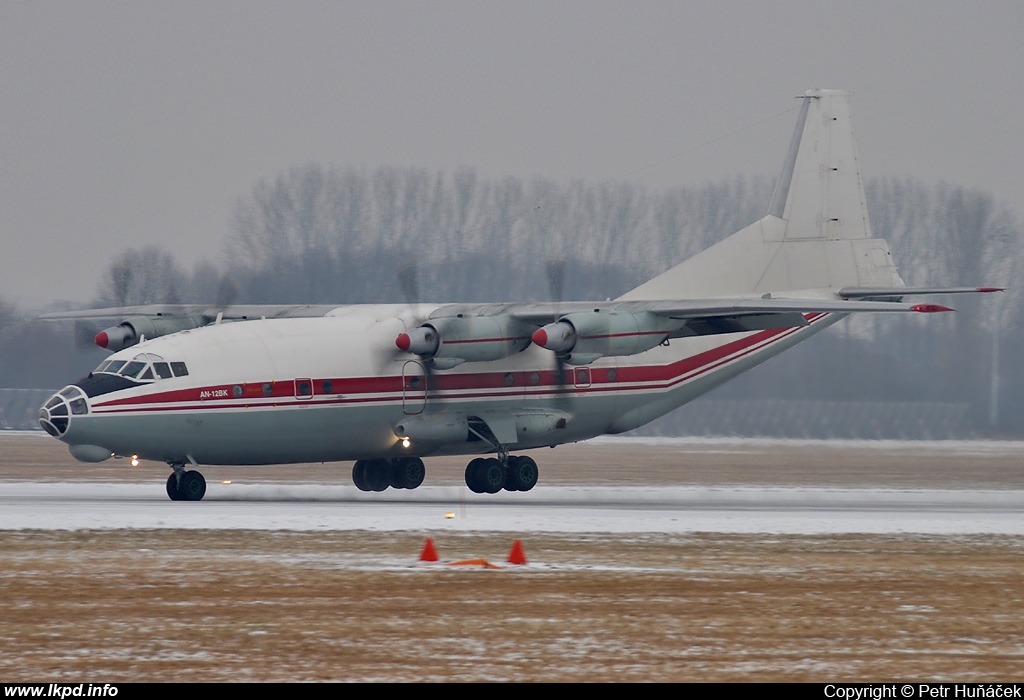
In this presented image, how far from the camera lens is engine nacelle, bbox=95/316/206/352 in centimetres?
3025

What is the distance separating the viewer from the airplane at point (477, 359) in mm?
26141

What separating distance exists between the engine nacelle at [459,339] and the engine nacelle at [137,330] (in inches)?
241

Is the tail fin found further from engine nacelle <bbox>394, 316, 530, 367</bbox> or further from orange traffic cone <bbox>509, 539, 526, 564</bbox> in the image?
orange traffic cone <bbox>509, 539, 526, 564</bbox>

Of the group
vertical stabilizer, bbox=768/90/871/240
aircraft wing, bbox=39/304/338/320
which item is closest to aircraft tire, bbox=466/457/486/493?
aircraft wing, bbox=39/304/338/320

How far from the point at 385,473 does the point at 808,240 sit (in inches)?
458

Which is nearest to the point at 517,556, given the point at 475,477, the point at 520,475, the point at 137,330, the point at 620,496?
the point at 620,496

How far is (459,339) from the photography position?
28125 mm

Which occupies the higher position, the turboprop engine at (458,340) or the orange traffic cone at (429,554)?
the turboprop engine at (458,340)

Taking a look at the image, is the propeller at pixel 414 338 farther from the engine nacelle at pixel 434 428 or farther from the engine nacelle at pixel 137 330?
the engine nacelle at pixel 137 330

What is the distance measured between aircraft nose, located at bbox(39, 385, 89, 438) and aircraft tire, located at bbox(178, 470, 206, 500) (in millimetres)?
2695

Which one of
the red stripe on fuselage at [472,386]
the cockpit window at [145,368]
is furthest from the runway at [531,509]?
the cockpit window at [145,368]

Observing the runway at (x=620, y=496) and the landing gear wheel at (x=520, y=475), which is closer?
the runway at (x=620, y=496)

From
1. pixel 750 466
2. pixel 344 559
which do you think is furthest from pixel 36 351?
pixel 344 559

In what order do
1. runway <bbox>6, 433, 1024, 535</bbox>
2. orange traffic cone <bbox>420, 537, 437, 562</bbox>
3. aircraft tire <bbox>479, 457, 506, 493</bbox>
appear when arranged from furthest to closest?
aircraft tire <bbox>479, 457, 506, 493</bbox>, runway <bbox>6, 433, 1024, 535</bbox>, orange traffic cone <bbox>420, 537, 437, 562</bbox>
